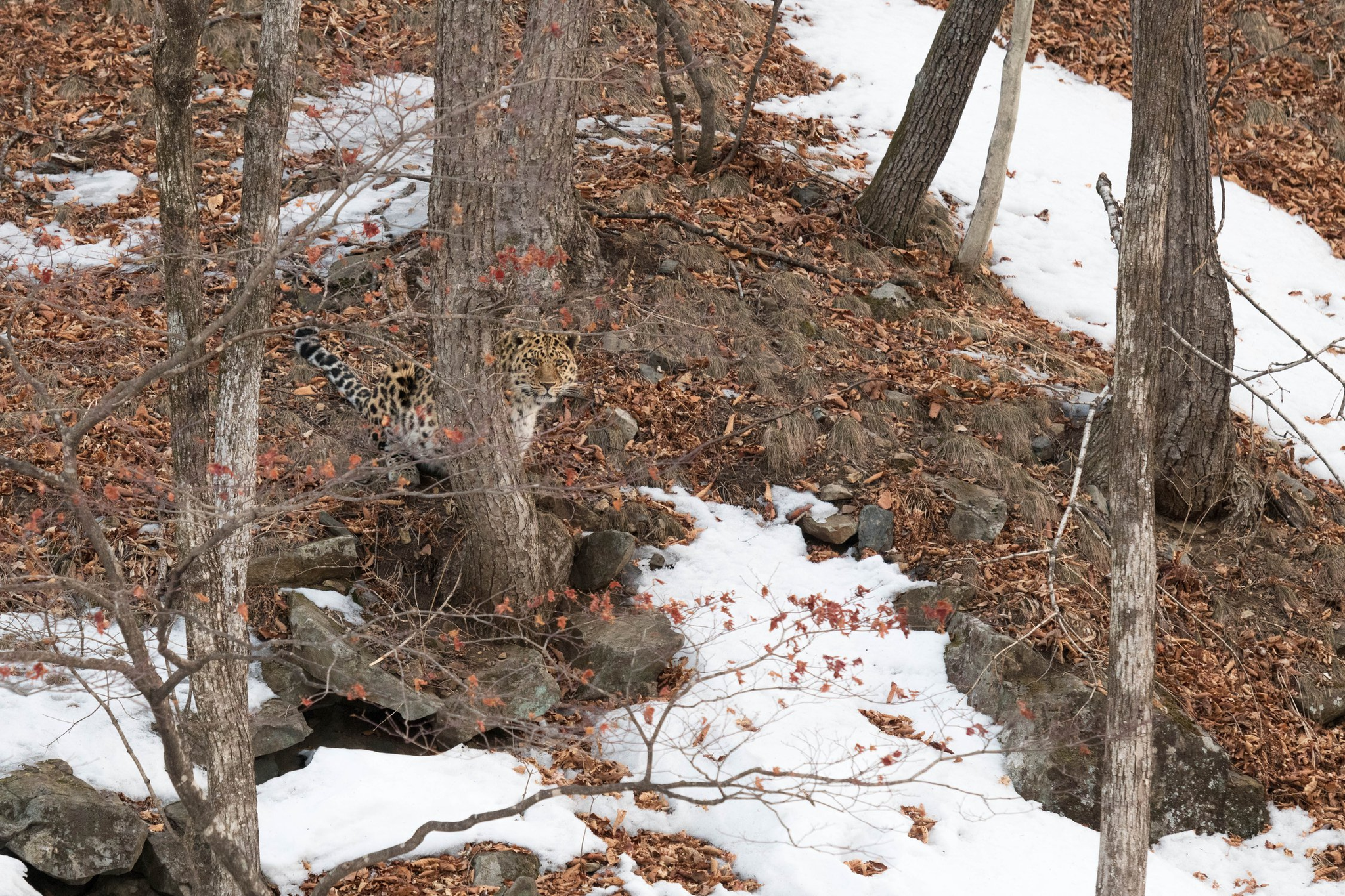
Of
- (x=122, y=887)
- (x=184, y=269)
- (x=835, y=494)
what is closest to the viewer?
(x=184, y=269)

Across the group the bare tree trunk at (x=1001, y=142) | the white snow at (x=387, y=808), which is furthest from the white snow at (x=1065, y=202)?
the white snow at (x=387, y=808)

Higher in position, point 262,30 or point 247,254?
point 262,30

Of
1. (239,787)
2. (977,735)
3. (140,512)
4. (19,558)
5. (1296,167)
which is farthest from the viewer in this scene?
(1296,167)

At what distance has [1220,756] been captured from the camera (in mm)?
7137

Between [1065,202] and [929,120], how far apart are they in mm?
3004

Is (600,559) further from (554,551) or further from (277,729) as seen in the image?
(277,729)

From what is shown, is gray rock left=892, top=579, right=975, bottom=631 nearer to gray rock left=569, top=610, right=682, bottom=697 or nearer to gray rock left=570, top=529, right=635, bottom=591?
gray rock left=569, top=610, right=682, bottom=697

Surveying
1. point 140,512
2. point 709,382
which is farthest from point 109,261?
point 709,382


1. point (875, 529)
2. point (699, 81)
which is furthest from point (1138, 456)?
point (699, 81)

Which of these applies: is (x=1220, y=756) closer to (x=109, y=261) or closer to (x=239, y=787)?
(x=239, y=787)

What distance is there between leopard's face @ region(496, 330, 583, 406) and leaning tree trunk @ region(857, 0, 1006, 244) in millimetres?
4855

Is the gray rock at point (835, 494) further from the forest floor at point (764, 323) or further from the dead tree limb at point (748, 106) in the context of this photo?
the dead tree limb at point (748, 106)

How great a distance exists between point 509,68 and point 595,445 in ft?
11.8

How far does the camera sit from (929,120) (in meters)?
11.0
